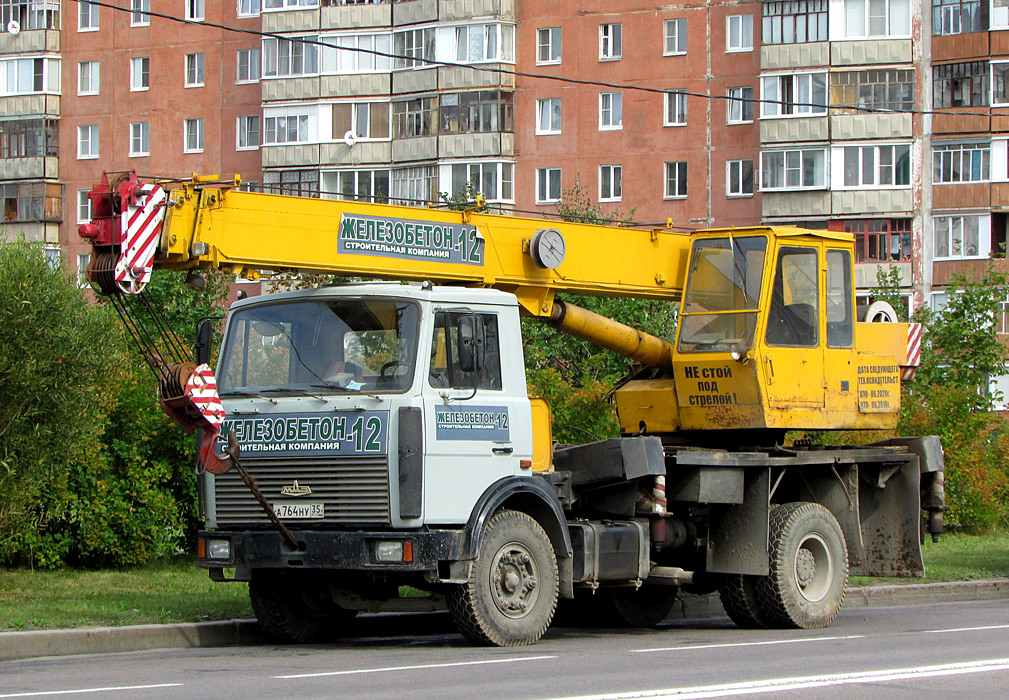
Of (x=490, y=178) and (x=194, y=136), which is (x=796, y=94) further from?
(x=194, y=136)

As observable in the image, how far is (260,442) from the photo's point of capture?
12188 millimetres

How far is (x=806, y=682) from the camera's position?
9.65 metres

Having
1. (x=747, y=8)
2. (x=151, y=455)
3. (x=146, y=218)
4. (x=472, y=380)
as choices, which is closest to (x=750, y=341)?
(x=472, y=380)

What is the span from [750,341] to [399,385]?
4.15m

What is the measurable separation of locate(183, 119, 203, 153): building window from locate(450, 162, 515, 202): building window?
11.9 metres

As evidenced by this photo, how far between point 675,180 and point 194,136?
20385 millimetres

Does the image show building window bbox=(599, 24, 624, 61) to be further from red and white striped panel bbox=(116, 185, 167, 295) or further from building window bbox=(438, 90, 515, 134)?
red and white striped panel bbox=(116, 185, 167, 295)

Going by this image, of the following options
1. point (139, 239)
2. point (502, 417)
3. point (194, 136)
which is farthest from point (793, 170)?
point (139, 239)

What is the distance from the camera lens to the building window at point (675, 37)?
55.8 metres

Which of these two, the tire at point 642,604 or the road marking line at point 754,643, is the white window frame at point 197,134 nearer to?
the tire at point 642,604

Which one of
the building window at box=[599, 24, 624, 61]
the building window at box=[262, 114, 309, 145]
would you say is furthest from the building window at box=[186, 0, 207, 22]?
the building window at box=[599, 24, 624, 61]

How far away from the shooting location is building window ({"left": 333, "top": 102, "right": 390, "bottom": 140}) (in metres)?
59.0

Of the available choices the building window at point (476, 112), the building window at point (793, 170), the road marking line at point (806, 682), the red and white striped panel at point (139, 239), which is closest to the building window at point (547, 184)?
the building window at point (476, 112)

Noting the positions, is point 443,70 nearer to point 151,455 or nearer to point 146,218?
point 151,455
